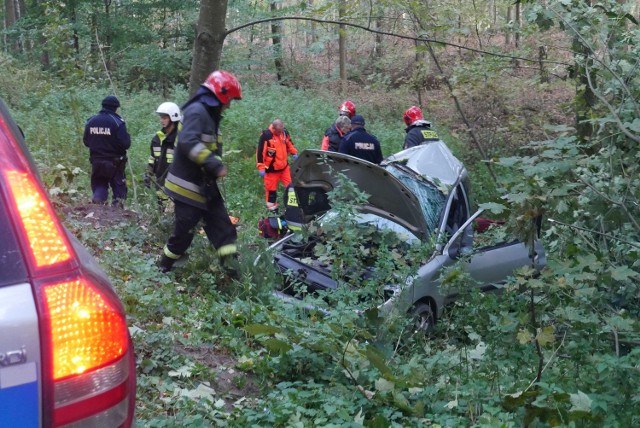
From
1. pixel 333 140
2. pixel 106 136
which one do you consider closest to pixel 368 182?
pixel 106 136

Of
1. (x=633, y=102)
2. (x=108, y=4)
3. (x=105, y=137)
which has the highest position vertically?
(x=108, y=4)

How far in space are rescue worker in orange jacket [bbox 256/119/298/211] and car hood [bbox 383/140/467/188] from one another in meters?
4.70

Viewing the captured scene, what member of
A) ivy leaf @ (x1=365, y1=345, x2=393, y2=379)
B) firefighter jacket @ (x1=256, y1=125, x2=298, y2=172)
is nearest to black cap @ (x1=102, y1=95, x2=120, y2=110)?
firefighter jacket @ (x1=256, y1=125, x2=298, y2=172)

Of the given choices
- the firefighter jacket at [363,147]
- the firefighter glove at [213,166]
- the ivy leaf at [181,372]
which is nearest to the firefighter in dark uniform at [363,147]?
the firefighter jacket at [363,147]

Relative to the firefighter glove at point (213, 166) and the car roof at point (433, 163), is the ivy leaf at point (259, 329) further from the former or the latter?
the car roof at point (433, 163)

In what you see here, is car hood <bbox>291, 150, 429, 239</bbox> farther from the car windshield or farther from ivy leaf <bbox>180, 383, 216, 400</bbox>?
ivy leaf <bbox>180, 383, 216, 400</bbox>

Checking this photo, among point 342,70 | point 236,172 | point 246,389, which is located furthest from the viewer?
point 342,70

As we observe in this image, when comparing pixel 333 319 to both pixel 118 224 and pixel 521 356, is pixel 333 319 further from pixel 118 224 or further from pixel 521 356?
pixel 118 224

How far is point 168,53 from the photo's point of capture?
2694 centimetres

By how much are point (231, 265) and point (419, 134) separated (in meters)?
4.85

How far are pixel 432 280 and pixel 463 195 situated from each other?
1.59m

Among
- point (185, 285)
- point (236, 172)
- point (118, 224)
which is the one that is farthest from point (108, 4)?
point (185, 285)

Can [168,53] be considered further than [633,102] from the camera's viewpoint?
Yes

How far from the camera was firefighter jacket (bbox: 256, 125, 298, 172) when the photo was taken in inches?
509
